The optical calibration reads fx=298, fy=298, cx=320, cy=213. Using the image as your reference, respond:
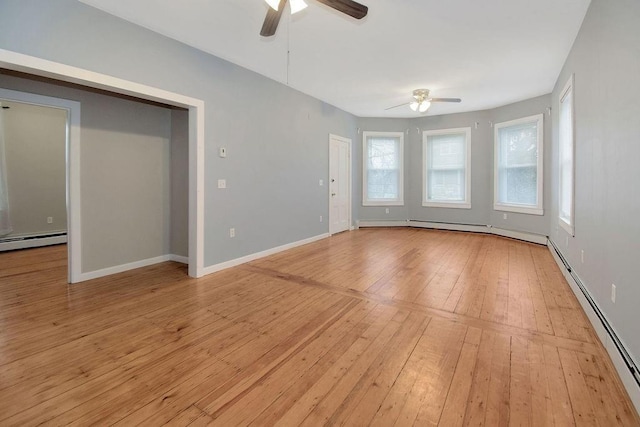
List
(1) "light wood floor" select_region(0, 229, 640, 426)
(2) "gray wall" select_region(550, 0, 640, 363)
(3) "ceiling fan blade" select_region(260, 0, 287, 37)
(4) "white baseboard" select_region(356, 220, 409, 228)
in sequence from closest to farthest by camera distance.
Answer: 1. (1) "light wood floor" select_region(0, 229, 640, 426)
2. (2) "gray wall" select_region(550, 0, 640, 363)
3. (3) "ceiling fan blade" select_region(260, 0, 287, 37)
4. (4) "white baseboard" select_region(356, 220, 409, 228)

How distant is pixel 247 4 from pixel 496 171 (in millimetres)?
5859

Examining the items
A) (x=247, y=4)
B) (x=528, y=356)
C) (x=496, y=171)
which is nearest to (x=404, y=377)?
(x=528, y=356)

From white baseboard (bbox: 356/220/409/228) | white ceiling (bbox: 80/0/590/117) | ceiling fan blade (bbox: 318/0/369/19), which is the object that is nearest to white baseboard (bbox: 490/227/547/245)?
white baseboard (bbox: 356/220/409/228)

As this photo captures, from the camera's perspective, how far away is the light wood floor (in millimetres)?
1527

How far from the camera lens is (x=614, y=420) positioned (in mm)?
1459

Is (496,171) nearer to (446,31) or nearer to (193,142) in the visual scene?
(446,31)

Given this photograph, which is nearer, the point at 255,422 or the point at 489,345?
the point at 255,422

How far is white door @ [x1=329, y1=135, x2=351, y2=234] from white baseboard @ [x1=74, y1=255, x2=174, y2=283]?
3.26 m

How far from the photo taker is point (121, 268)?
3.94 meters

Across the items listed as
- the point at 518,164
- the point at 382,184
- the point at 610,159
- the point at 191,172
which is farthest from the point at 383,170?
the point at 610,159

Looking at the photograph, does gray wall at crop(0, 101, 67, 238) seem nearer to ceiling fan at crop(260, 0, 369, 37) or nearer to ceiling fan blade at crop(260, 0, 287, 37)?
ceiling fan blade at crop(260, 0, 287, 37)

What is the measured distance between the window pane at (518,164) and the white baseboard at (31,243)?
348 inches

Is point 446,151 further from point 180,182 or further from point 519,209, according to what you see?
point 180,182

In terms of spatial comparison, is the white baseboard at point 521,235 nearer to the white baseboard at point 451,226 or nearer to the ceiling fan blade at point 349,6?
the white baseboard at point 451,226
